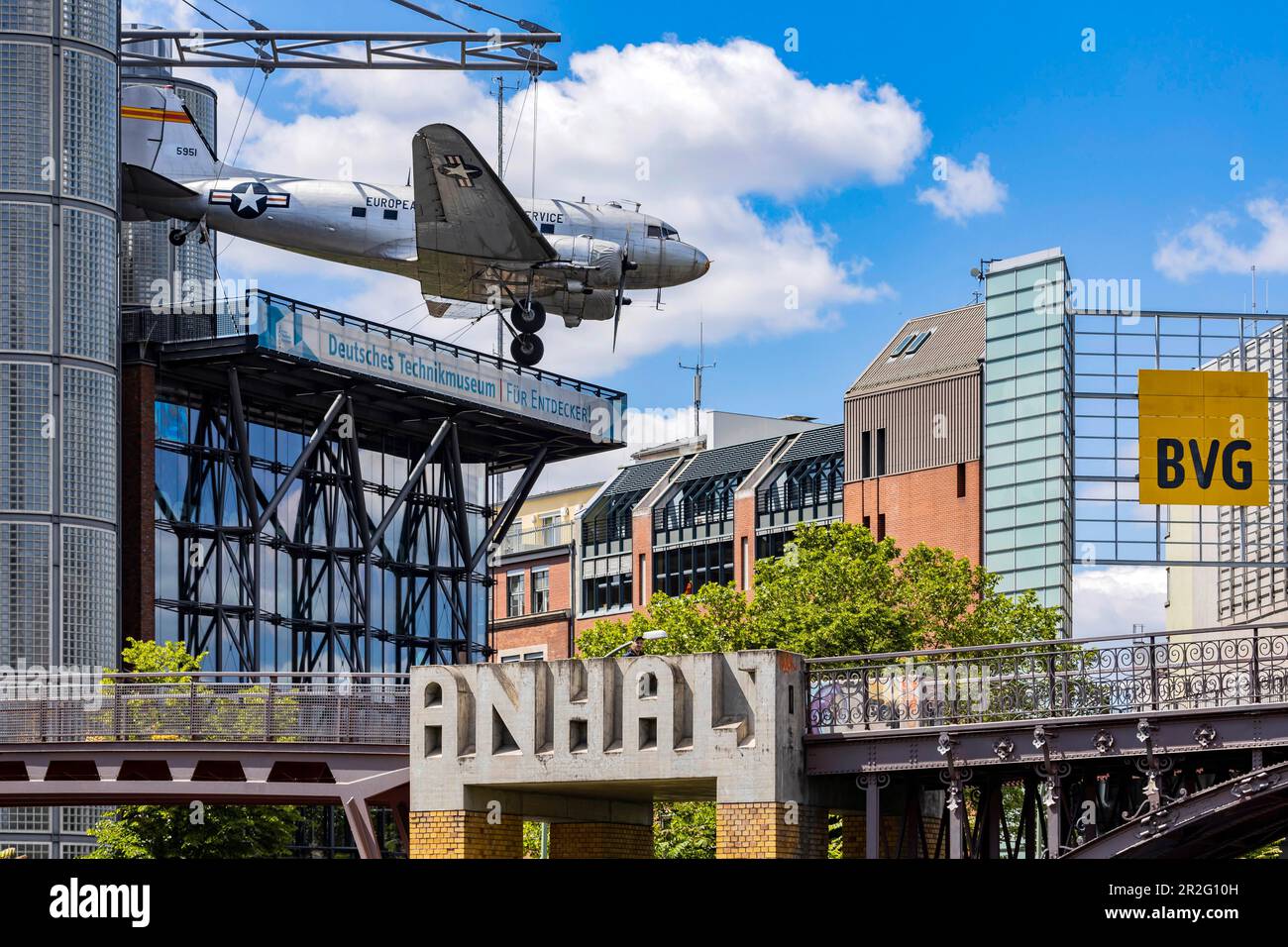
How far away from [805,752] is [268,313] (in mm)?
40239

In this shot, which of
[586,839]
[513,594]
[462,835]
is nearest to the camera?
[462,835]

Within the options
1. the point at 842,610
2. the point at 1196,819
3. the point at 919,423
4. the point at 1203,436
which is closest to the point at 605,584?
the point at 919,423

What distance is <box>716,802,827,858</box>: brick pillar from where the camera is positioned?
38.3 m

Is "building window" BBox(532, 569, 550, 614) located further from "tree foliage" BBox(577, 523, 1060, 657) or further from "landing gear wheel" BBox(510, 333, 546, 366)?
"landing gear wheel" BBox(510, 333, 546, 366)

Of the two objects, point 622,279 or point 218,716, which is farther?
point 622,279

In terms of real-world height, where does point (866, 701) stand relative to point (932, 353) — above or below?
below

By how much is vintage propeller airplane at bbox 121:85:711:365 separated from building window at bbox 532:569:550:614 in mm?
49968

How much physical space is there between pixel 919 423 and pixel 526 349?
36367 millimetres

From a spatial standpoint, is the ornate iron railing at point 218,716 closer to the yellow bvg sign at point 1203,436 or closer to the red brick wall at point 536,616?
the yellow bvg sign at point 1203,436

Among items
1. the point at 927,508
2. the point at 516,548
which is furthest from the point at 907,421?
the point at 516,548

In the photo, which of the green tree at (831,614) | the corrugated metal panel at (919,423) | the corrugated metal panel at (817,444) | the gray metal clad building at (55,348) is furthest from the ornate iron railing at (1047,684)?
the corrugated metal panel at (817,444)

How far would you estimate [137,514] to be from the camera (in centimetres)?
7156

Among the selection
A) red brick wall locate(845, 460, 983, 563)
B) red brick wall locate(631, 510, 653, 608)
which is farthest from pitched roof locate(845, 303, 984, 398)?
red brick wall locate(631, 510, 653, 608)

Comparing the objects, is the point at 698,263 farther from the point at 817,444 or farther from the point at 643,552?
the point at 643,552
